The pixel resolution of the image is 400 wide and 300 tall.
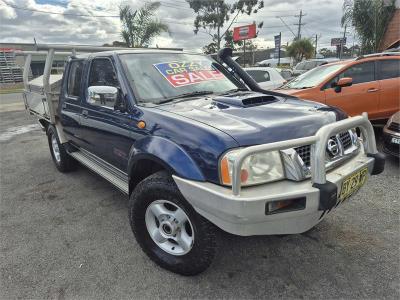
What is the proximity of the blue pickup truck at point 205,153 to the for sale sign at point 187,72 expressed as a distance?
13 mm

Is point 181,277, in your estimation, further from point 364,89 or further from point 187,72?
point 364,89

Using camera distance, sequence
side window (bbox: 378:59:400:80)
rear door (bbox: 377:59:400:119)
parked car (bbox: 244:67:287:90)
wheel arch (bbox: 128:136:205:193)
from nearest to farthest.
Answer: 1. wheel arch (bbox: 128:136:205:193)
2. rear door (bbox: 377:59:400:119)
3. side window (bbox: 378:59:400:80)
4. parked car (bbox: 244:67:287:90)

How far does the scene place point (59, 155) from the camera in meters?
4.88

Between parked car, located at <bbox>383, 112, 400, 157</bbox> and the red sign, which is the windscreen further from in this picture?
the red sign

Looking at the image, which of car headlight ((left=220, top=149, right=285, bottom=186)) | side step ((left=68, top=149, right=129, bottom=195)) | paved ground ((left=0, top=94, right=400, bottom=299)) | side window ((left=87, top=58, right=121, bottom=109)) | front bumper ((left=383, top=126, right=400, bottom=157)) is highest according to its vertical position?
side window ((left=87, top=58, right=121, bottom=109))

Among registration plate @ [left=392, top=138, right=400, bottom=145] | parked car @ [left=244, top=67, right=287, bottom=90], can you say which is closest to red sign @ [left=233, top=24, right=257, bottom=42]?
parked car @ [left=244, top=67, right=287, bottom=90]

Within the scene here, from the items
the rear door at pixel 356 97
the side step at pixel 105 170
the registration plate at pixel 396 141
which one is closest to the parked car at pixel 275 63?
the rear door at pixel 356 97

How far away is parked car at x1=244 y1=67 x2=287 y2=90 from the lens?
8.91 meters

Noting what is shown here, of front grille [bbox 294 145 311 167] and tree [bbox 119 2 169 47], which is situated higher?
tree [bbox 119 2 169 47]

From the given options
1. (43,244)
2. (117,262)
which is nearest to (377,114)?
(117,262)

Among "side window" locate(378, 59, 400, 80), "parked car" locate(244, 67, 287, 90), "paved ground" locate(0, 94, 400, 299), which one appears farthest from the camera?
"parked car" locate(244, 67, 287, 90)

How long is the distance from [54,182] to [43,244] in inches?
70.8

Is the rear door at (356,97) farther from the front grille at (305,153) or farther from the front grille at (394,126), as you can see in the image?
the front grille at (305,153)

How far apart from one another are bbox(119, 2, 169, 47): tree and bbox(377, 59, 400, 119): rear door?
14125mm
